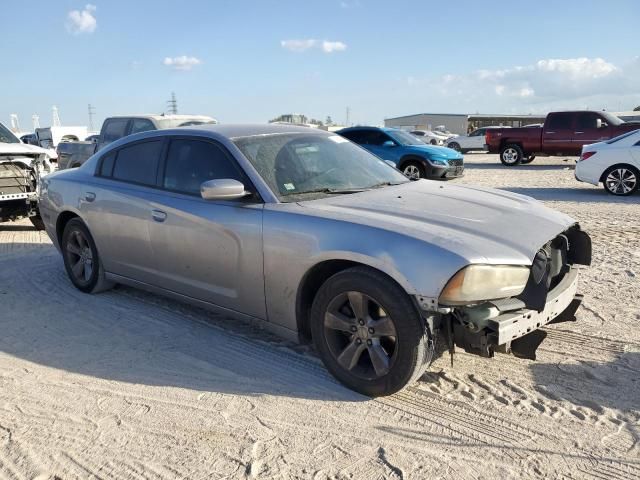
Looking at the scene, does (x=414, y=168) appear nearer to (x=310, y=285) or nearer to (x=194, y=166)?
(x=194, y=166)

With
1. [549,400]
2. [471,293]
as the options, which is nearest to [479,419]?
[549,400]

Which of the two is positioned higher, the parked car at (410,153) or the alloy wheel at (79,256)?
the parked car at (410,153)

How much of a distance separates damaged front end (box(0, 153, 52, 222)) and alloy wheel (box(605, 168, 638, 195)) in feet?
35.7

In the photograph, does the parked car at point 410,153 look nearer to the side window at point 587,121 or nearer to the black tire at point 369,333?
the side window at point 587,121

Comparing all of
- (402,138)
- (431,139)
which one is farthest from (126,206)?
(431,139)

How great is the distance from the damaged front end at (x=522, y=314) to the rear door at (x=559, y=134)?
16.7 meters

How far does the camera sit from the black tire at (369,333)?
3.12m

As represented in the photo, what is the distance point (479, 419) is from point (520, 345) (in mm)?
531

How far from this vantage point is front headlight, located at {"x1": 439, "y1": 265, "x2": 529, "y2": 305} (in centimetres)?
294

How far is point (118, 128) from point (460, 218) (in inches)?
412

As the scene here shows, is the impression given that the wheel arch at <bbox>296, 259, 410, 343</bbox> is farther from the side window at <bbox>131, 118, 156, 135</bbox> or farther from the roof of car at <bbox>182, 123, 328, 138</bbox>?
the side window at <bbox>131, 118, 156, 135</bbox>

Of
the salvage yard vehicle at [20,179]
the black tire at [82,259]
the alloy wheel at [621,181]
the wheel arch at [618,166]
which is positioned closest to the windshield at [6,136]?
the salvage yard vehicle at [20,179]

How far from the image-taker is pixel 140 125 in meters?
11.9

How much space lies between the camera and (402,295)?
10.2 ft
